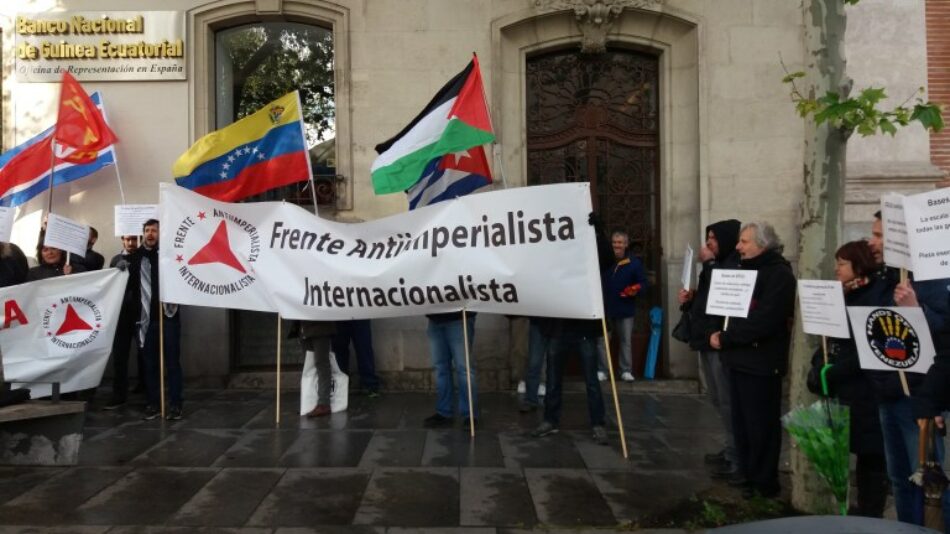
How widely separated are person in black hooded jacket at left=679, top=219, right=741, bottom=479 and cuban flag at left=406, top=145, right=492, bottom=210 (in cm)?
266

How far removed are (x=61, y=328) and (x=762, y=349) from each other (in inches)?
239

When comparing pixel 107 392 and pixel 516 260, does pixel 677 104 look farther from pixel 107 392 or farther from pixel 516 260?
pixel 107 392

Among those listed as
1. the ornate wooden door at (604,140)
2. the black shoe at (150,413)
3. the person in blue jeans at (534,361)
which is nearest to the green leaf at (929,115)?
the person in blue jeans at (534,361)

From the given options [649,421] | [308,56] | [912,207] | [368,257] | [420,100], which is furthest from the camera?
[308,56]

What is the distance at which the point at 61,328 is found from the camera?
6902mm

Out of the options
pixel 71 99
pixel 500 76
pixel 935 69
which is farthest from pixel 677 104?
pixel 71 99

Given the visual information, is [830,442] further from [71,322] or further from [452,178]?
[71,322]

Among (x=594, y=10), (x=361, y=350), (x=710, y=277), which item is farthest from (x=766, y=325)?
(x=594, y=10)

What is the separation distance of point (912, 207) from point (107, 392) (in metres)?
8.94

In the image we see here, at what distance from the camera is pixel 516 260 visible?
6730 mm

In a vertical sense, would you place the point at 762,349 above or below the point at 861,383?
above

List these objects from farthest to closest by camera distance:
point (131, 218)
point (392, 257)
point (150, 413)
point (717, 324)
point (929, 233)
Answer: point (131, 218), point (150, 413), point (392, 257), point (717, 324), point (929, 233)

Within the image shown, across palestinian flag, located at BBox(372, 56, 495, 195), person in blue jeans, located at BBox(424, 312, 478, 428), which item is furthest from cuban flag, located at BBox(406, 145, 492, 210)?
person in blue jeans, located at BBox(424, 312, 478, 428)

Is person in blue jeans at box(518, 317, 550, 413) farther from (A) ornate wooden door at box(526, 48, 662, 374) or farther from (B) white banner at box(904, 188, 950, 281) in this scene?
(B) white banner at box(904, 188, 950, 281)
